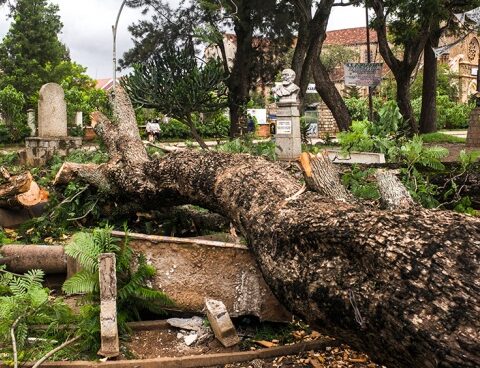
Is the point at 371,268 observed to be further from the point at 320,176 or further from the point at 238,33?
the point at 238,33

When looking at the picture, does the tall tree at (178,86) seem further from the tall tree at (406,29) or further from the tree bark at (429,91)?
the tree bark at (429,91)

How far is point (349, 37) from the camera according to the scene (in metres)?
58.9

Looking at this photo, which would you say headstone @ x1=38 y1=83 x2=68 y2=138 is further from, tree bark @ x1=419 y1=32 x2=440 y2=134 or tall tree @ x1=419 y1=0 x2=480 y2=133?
tree bark @ x1=419 y1=32 x2=440 y2=134

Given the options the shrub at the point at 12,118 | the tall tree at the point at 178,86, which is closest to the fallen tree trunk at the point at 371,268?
the tall tree at the point at 178,86

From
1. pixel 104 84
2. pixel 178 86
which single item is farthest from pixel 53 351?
pixel 104 84

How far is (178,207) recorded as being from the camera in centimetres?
557

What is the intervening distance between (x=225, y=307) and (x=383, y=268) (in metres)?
1.53

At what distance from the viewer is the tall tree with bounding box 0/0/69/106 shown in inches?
1460

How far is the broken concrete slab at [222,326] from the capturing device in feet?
Result: 11.3

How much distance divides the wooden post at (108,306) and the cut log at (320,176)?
138 cm

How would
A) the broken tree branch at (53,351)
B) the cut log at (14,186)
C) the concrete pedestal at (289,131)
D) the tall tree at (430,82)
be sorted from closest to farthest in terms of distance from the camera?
the broken tree branch at (53,351)
the cut log at (14,186)
the concrete pedestal at (289,131)
the tall tree at (430,82)

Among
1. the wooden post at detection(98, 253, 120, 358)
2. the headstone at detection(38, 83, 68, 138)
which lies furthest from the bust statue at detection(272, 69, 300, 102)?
the wooden post at detection(98, 253, 120, 358)

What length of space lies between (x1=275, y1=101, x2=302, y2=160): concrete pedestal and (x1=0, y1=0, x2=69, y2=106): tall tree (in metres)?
27.0

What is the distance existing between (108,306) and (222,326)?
73 centimetres
